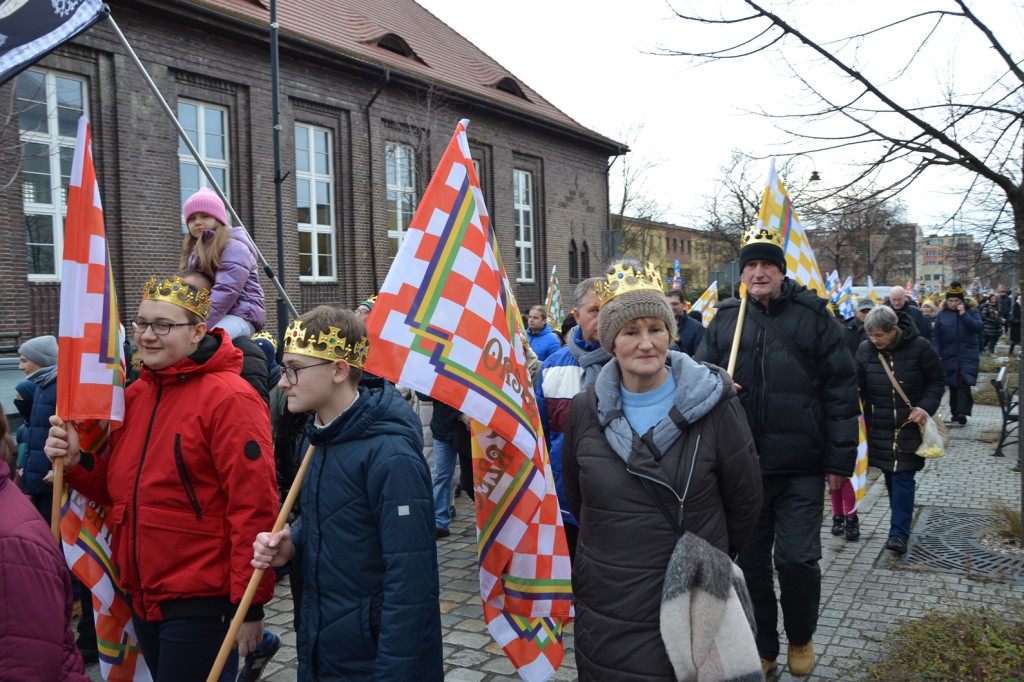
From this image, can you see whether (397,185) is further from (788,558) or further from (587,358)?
(788,558)

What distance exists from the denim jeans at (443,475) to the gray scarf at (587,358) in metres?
3.11

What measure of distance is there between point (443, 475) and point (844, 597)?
3431 millimetres

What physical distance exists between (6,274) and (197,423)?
44.2 ft

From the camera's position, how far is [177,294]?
3133 mm

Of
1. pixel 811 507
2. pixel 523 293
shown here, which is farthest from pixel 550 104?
pixel 811 507

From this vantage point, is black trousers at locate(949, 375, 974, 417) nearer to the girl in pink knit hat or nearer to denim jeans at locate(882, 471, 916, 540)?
denim jeans at locate(882, 471, 916, 540)

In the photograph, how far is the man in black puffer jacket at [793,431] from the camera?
416 centimetres

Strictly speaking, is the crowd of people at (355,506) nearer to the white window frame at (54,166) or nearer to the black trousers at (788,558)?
the black trousers at (788,558)

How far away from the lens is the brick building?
14898 mm

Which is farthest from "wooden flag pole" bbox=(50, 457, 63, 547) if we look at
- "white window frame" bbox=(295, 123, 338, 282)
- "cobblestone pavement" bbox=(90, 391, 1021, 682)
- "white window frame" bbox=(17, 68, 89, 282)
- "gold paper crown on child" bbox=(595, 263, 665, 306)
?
"white window frame" bbox=(295, 123, 338, 282)

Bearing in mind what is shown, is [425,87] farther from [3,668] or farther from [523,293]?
[3,668]

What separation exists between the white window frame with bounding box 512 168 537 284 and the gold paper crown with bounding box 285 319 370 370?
2554 centimetres

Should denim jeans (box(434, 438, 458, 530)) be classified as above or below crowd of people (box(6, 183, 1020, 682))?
below

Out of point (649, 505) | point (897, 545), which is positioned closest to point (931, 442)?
point (897, 545)
